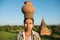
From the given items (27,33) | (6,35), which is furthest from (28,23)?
(6,35)

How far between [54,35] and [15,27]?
0.66 metres

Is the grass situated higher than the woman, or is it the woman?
the woman

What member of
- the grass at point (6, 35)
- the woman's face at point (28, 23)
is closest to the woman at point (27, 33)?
the woman's face at point (28, 23)

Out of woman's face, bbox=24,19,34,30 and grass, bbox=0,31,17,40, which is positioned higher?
woman's face, bbox=24,19,34,30

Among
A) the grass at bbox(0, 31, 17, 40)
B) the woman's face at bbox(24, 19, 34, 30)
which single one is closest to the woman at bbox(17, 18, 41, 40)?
the woman's face at bbox(24, 19, 34, 30)

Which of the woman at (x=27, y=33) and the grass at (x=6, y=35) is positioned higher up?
the woman at (x=27, y=33)

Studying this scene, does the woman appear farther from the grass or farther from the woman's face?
the grass

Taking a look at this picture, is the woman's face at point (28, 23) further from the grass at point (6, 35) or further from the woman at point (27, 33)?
the grass at point (6, 35)

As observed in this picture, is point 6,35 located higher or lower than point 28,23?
lower

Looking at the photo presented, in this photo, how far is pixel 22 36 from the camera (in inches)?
49.1

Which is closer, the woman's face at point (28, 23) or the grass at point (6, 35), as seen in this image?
the woman's face at point (28, 23)

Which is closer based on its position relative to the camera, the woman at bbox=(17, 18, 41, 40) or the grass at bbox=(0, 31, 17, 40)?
the woman at bbox=(17, 18, 41, 40)

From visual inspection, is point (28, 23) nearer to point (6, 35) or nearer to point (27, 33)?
point (27, 33)

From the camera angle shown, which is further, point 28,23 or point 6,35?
point 6,35
